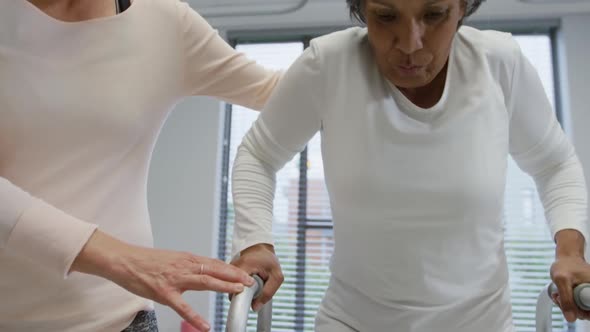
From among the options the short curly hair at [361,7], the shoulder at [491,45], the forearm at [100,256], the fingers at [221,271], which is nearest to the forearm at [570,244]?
the shoulder at [491,45]

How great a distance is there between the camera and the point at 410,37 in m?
0.77

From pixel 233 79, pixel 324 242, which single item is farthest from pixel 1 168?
pixel 324 242

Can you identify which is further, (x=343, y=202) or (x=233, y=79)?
(x=233, y=79)

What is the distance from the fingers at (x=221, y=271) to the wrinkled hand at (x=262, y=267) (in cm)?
8

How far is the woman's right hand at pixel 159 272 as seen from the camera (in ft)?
2.37

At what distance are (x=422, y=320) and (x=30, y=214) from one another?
0.67 metres

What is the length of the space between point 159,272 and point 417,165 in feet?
1.51

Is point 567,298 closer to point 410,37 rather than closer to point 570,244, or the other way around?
point 570,244

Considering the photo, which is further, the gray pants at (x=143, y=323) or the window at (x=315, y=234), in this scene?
the window at (x=315, y=234)

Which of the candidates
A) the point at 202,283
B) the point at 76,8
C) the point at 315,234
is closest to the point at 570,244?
the point at 202,283

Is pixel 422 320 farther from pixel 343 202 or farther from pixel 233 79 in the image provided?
pixel 233 79

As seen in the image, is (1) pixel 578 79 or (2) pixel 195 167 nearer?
(1) pixel 578 79

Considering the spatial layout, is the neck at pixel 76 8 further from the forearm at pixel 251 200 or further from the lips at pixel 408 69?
the lips at pixel 408 69

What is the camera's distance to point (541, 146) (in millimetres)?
930
